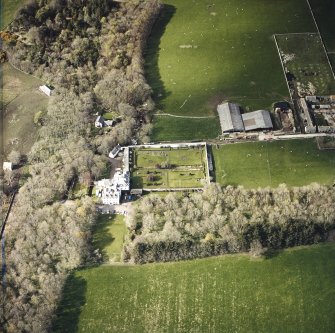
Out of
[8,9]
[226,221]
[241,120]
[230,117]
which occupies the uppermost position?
[8,9]

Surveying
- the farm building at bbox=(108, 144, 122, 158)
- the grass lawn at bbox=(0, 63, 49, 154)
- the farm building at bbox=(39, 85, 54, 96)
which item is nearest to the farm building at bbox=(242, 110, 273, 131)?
the farm building at bbox=(108, 144, 122, 158)

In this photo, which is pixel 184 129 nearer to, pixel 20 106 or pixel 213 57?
pixel 213 57

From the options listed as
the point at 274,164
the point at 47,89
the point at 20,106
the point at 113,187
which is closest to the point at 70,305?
the point at 113,187

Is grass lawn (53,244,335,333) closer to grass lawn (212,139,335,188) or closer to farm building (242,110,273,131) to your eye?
grass lawn (212,139,335,188)

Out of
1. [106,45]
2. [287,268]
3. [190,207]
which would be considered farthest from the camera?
[106,45]

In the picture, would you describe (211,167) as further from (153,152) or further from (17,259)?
(17,259)

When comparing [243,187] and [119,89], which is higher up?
[119,89]

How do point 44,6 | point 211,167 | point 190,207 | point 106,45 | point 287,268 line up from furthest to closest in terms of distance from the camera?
point 44,6, point 106,45, point 211,167, point 190,207, point 287,268

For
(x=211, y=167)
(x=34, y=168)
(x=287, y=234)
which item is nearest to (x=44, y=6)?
(x=34, y=168)
